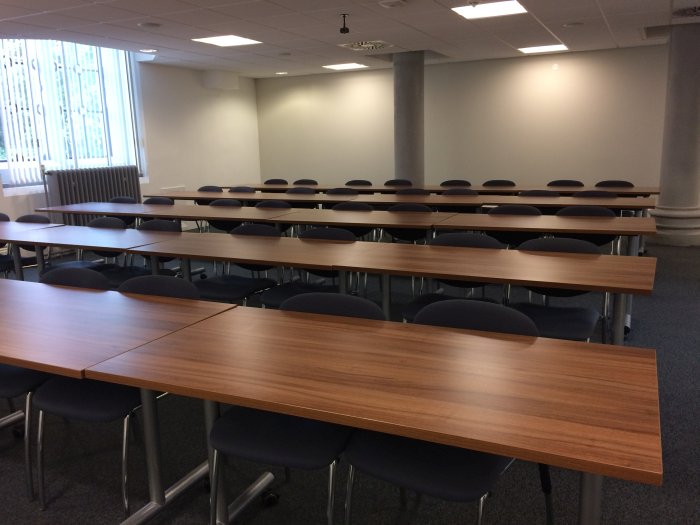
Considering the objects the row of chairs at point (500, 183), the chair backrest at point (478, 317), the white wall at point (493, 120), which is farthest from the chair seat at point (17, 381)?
the white wall at point (493, 120)

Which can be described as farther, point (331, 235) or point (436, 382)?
point (331, 235)

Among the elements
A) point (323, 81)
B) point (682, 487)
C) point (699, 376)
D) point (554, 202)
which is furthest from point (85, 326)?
point (323, 81)

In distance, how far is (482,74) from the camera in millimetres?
9625

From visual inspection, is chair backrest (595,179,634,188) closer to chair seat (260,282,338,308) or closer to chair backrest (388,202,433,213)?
chair backrest (388,202,433,213)

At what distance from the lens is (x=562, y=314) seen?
128 inches

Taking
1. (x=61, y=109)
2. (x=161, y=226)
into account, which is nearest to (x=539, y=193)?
(x=161, y=226)

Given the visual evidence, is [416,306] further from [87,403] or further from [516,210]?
[516,210]

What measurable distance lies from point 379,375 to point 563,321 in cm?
179

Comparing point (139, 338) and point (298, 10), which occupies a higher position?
point (298, 10)

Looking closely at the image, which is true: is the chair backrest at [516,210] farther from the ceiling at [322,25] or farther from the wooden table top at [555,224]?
the ceiling at [322,25]

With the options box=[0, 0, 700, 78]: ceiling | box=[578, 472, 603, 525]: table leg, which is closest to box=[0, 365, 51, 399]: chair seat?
box=[578, 472, 603, 525]: table leg

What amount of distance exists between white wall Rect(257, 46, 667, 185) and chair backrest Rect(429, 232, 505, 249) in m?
6.25

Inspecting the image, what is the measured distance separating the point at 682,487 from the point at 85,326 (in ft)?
8.53

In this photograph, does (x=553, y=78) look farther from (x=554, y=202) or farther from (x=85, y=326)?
(x=85, y=326)
